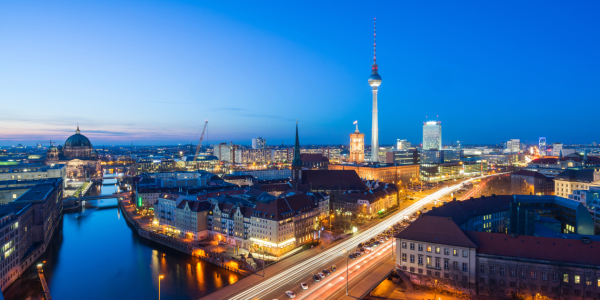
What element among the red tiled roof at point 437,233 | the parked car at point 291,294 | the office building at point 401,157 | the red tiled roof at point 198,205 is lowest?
the parked car at point 291,294

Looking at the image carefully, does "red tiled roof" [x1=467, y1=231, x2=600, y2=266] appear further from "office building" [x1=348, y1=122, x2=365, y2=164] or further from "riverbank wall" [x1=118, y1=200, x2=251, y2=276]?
"office building" [x1=348, y1=122, x2=365, y2=164]

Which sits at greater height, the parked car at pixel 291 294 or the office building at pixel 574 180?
the office building at pixel 574 180

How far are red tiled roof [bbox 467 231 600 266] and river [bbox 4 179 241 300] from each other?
24.0 meters

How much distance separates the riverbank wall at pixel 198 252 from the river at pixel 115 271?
2.23ft

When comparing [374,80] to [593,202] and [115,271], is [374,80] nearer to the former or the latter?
[593,202]

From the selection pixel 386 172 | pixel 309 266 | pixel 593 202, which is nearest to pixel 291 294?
pixel 309 266

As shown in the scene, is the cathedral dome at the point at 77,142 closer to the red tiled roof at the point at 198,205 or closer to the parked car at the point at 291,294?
the red tiled roof at the point at 198,205

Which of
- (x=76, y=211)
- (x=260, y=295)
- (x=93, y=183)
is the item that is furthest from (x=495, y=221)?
(x=93, y=183)

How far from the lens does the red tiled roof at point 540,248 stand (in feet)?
84.3

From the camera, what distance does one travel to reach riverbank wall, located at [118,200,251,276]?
38.1 m

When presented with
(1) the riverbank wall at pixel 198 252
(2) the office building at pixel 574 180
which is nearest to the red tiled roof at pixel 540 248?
(1) the riverbank wall at pixel 198 252

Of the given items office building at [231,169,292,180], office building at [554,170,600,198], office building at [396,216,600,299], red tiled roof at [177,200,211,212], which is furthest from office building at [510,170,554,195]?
office building at [231,169,292,180]

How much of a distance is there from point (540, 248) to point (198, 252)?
121 ft

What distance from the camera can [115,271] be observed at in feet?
132
